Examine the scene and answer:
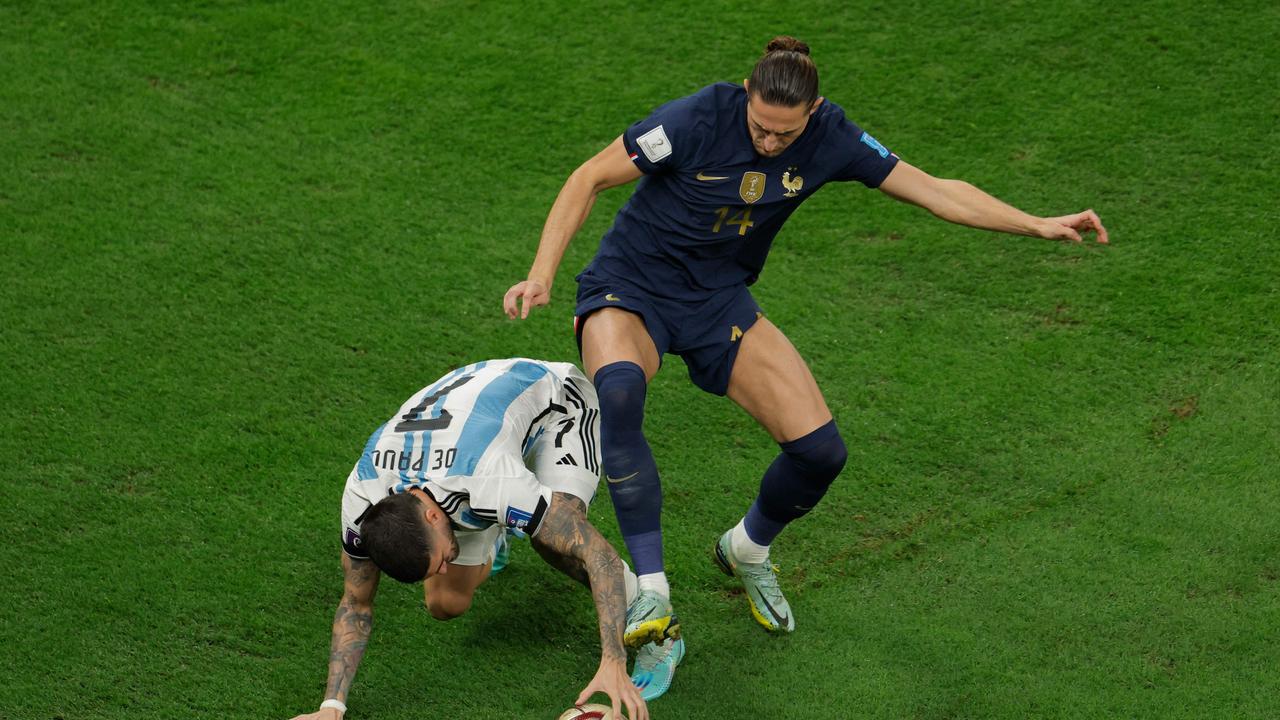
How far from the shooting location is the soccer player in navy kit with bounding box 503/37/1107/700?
3828 mm

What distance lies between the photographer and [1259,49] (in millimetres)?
7035

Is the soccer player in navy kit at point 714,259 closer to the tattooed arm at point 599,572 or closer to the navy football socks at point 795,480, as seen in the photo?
the navy football socks at point 795,480

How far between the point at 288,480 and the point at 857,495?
214 cm

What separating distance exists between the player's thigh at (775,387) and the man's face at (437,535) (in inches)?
40.8

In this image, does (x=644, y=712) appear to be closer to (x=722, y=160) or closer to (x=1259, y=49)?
(x=722, y=160)

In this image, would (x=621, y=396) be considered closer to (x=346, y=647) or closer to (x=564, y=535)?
(x=564, y=535)

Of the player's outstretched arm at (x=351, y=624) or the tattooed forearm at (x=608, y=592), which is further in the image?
the player's outstretched arm at (x=351, y=624)

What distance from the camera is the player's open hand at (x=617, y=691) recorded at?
3.33 metres

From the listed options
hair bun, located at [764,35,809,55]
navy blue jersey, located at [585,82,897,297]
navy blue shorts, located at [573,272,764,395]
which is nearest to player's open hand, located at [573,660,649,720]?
navy blue shorts, located at [573,272,764,395]

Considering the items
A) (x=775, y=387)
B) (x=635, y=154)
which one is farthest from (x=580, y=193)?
(x=775, y=387)

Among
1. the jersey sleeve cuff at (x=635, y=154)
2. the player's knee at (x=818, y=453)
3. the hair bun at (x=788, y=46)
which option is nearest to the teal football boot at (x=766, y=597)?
the player's knee at (x=818, y=453)

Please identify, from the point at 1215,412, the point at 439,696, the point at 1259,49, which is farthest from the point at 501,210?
the point at 1259,49

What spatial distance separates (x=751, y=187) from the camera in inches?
156

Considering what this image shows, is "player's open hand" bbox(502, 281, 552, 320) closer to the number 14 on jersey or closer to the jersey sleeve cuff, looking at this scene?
the jersey sleeve cuff
